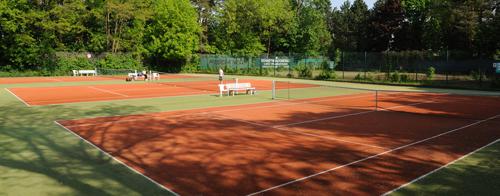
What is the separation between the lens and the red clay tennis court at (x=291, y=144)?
6707 millimetres

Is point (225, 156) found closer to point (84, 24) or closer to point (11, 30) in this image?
point (11, 30)

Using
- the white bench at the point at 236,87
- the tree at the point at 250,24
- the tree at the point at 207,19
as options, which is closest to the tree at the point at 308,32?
the tree at the point at 250,24

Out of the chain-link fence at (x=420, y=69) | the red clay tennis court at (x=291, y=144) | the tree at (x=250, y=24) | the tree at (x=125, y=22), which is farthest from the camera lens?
the tree at (x=250, y=24)

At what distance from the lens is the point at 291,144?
31.1 ft

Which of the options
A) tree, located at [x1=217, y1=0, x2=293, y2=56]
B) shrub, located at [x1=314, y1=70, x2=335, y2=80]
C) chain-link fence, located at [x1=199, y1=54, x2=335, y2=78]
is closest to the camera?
shrub, located at [x1=314, y1=70, x2=335, y2=80]

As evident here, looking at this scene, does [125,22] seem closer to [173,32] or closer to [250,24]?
[173,32]

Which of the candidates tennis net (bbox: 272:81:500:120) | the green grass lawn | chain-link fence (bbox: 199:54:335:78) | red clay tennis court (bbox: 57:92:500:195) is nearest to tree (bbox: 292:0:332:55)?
chain-link fence (bbox: 199:54:335:78)

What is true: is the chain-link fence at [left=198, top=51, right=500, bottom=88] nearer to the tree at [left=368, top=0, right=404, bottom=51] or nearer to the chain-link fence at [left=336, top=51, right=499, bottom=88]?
the chain-link fence at [left=336, top=51, right=499, bottom=88]

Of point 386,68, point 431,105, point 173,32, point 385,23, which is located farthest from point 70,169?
point 385,23

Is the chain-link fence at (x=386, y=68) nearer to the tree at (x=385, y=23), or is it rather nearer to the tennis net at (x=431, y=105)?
the tennis net at (x=431, y=105)

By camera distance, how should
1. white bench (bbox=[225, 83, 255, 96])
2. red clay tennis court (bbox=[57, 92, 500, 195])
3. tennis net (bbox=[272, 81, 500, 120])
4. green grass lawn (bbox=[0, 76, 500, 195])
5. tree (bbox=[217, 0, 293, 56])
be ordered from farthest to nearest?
tree (bbox=[217, 0, 293, 56]), white bench (bbox=[225, 83, 255, 96]), tennis net (bbox=[272, 81, 500, 120]), red clay tennis court (bbox=[57, 92, 500, 195]), green grass lawn (bbox=[0, 76, 500, 195])

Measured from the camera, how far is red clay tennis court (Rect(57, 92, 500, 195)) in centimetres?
671

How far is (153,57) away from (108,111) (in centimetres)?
3846

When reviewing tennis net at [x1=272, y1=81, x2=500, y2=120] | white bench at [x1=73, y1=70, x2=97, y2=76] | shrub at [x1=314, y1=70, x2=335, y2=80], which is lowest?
tennis net at [x1=272, y1=81, x2=500, y2=120]
